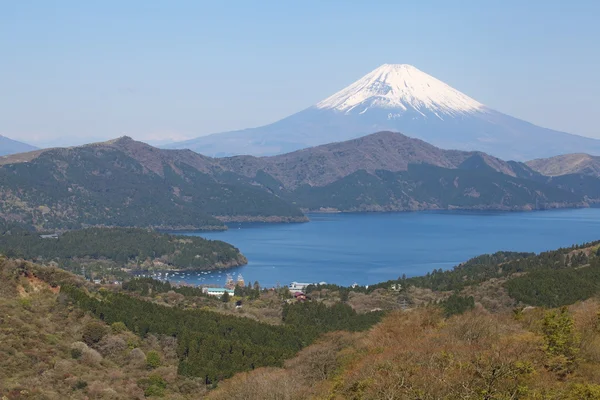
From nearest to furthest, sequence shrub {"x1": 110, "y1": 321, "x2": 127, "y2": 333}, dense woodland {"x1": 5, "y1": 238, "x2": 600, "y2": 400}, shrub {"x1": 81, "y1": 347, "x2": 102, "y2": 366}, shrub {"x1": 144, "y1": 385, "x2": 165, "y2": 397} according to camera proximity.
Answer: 1. dense woodland {"x1": 5, "y1": 238, "x2": 600, "y2": 400}
2. shrub {"x1": 144, "y1": 385, "x2": 165, "y2": 397}
3. shrub {"x1": 81, "y1": 347, "x2": 102, "y2": 366}
4. shrub {"x1": 110, "y1": 321, "x2": 127, "y2": 333}

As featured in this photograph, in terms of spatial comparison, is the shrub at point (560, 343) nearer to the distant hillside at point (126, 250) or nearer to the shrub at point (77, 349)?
the shrub at point (77, 349)

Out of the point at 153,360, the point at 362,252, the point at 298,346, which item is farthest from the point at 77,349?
the point at 362,252

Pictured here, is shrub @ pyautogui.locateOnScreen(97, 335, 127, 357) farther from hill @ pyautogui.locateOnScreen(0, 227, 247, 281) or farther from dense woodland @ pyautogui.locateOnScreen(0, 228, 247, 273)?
dense woodland @ pyautogui.locateOnScreen(0, 228, 247, 273)

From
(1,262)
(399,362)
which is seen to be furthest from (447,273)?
(399,362)

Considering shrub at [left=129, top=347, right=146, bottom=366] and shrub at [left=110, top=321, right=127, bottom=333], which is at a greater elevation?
shrub at [left=110, top=321, right=127, bottom=333]

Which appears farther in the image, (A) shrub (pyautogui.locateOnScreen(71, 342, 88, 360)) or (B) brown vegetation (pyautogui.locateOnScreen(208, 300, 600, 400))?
(A) shrub (pyautogui.locateOnScreen(71, 342, 88, 360))

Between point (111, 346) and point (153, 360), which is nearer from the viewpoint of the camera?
point (153, 360)

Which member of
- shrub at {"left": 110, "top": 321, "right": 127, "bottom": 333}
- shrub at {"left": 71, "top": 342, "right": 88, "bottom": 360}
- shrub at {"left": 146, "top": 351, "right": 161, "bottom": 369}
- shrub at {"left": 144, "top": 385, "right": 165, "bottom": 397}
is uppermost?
shrub at {"left": 110, "top": 321, "right": 127, "bottom": 333}

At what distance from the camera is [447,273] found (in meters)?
98.2

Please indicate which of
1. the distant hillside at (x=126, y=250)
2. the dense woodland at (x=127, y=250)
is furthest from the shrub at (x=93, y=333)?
the dense woodland at (x=127, y=250)

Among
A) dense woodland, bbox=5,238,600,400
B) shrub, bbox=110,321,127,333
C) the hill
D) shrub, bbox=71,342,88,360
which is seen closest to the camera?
dense woodland, bbox=5,238,600,400

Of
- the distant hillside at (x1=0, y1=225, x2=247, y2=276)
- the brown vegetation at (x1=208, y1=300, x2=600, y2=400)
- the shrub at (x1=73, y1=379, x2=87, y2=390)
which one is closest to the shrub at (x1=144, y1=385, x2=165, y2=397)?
the shrub at (x1=73, y1=379, x2=87, y2=390)

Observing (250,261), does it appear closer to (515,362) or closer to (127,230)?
(127,230)

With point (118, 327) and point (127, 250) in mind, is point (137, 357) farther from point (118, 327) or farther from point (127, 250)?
point (127, 250)
